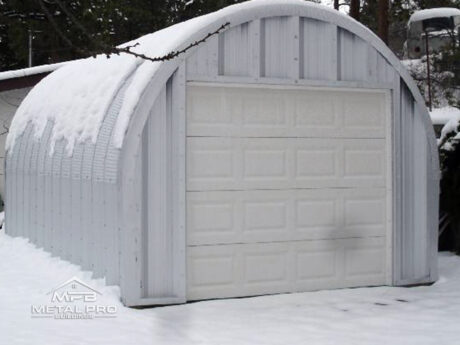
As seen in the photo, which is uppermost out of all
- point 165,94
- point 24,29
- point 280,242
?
point 24,29

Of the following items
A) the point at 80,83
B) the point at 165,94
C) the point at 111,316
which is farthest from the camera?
the point at 80,83

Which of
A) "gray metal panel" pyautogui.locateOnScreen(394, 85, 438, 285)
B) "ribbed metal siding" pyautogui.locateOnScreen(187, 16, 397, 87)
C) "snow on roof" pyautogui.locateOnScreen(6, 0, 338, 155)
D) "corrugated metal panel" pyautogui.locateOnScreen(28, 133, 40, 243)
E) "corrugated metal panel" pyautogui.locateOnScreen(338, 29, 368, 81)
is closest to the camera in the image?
"snow on roof" pyautogui.locateOnScreen(6, 0, 338, 155)

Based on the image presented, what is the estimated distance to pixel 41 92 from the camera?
13.0m

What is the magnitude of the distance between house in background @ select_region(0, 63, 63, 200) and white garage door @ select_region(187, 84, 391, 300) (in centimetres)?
909

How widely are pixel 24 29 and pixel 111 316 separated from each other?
18462 mm

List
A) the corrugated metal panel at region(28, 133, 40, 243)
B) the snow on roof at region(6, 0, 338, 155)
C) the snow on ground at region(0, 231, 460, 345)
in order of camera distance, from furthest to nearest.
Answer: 1. the corrugated metal panel at region(28, 133, 40, 243)
2. the snow on roof at region(6, 0, 338, 155)
3. the snow on ground at region(0, 231, 460, 345)

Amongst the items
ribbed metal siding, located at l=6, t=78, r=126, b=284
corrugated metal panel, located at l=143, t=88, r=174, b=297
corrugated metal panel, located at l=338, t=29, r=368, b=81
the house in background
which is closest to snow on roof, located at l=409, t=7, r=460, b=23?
the house in background

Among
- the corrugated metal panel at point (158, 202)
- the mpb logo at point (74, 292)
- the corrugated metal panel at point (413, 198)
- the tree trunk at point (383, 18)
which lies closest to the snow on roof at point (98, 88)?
the corrugated metal panel at point (158, 202)

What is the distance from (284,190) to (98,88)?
2.74 meters

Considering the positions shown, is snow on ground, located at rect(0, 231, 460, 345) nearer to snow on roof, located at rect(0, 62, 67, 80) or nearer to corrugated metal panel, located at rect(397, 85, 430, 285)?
corrugated metal panel, located at rect(397, 85, 430, 285)

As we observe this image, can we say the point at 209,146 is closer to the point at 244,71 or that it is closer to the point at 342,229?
the point at 244,71

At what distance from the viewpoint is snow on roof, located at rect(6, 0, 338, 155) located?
8039 millimetres

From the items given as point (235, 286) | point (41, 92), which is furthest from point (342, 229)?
point (41, 92)

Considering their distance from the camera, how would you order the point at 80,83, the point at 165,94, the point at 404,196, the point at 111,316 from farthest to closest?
the point at 80,83 < the point at 404,196 < the point at 165,94 < the point at 111,316
